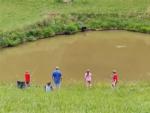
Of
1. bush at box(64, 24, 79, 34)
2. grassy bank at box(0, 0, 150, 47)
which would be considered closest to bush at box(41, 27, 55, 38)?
grassy bank at box(0, 0, 150, 47)

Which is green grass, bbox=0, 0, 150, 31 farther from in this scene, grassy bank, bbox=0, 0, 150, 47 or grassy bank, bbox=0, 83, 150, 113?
grassy bank, bbox=0, 83, 150, 113

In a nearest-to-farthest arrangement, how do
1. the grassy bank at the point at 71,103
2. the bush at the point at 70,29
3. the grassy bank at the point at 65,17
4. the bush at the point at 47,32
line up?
the grassy bank at the point at 71,103, the grassy bank at the point at 65,17, the bush at the point at 47,32, the bush at the point at 70,29

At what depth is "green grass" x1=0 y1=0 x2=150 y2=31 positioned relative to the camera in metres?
53.1

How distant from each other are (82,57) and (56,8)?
13.2 m

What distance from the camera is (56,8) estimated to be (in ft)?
184

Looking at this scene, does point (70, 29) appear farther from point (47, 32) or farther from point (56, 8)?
point (56, 8)

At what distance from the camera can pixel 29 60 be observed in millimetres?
43625

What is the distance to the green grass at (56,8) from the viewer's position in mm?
53125

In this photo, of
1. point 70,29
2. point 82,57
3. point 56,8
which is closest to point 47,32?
point 70,29

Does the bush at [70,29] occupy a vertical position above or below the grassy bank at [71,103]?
below

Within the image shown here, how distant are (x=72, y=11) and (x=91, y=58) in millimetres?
12452

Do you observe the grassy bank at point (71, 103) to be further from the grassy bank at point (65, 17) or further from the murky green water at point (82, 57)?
the grassy bank at point (65, 17)

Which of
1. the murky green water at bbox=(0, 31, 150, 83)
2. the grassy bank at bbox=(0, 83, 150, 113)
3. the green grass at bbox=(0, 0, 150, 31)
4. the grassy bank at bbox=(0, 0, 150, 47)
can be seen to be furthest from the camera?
the green grass at bbox=(0, 0, 150, 31)

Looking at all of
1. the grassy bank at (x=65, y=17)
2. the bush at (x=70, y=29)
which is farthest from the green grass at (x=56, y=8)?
the bush at (x=70, y=29)
